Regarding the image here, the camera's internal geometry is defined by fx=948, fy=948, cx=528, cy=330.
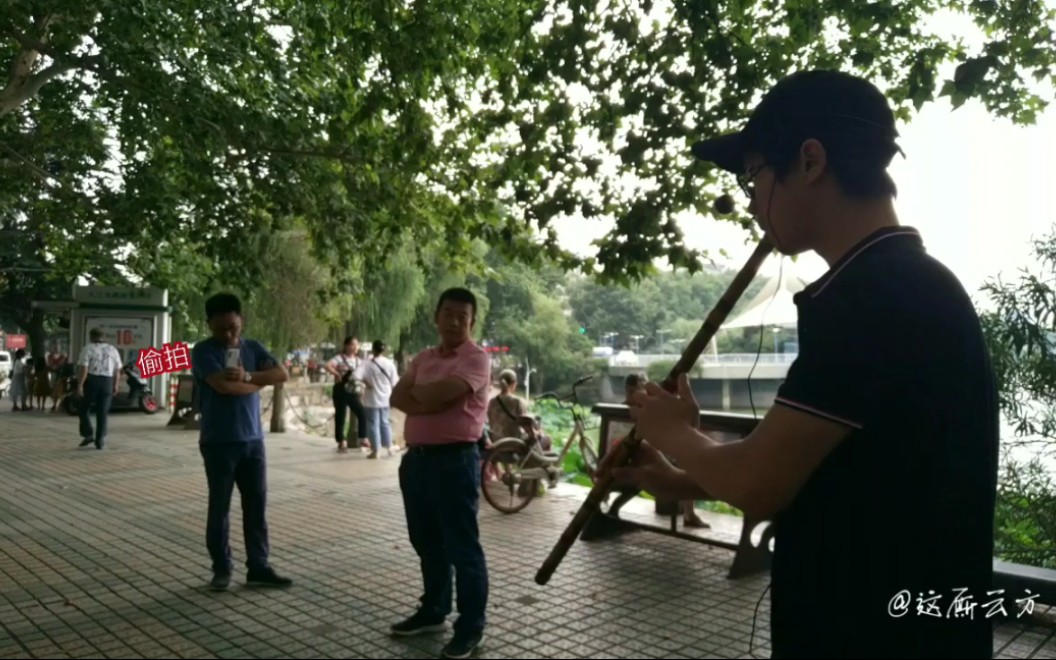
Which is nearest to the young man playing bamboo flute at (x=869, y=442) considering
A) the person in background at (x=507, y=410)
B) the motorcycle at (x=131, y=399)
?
the person in background at (x=507, y=410)

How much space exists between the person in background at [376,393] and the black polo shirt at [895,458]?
465 inches

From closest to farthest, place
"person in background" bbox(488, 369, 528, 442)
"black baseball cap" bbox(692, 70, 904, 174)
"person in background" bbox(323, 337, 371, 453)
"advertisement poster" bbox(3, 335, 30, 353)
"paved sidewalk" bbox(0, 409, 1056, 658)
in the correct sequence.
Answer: "black baseball cap" bbox(692, 70, 904, 174) → "paved sidewalk" bbox(0, 409, 1056, 658) → "person in background" bbox(488, 369, 528, 442) → "person in background" bbox(323, 337, 371, 453) → "advertisement poster" bbox(3, 335, 30, 353)

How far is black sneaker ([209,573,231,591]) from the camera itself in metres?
5.96

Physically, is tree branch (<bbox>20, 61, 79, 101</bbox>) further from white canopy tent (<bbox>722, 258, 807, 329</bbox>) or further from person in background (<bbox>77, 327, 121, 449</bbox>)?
white canopy tent (<bbox>722, 258, 807, 329</bbox>)

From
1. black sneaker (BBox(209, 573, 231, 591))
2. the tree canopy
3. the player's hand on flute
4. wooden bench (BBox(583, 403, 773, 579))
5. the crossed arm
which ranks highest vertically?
the tree canopy

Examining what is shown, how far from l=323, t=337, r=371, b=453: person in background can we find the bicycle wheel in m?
4.52

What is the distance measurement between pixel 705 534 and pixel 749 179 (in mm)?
6189

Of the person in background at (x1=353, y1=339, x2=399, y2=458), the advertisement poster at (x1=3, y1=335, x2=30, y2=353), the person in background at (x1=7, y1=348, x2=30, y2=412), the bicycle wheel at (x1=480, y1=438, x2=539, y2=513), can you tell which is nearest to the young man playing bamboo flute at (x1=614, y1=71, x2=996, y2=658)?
the bicycle wheel at (x1=480, y1=438, x2=539, y2=513)

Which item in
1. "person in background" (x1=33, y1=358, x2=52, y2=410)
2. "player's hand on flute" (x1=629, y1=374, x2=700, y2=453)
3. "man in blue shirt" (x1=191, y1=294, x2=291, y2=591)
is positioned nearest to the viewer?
"player's hand on flute" (x1=629, y1=374, x2=700, y2=453)

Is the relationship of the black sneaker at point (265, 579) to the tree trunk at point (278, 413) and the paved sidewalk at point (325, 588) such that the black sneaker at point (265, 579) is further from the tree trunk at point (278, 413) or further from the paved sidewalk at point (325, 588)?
the tree trunk at point (278, 413)

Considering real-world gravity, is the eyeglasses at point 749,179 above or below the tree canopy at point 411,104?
below

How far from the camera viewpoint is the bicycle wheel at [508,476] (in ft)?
29.9

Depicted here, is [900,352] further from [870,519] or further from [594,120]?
[594,120]

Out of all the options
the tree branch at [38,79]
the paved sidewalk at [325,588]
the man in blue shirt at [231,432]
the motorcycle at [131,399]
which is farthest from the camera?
the motorcycle at [131,399]
